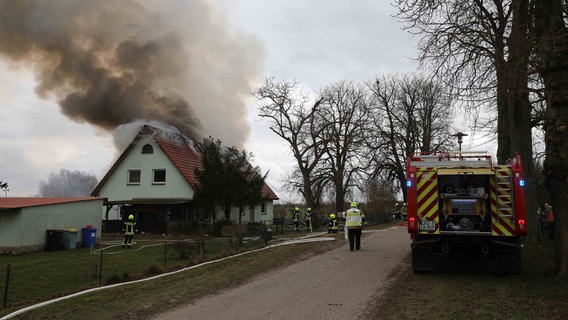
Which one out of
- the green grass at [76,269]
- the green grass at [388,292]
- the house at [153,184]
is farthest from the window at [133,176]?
the green grass at [388,292]

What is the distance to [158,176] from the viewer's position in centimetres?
2978

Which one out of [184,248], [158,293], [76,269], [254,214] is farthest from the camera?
[254,214]

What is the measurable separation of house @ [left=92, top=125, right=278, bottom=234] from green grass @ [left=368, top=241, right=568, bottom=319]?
67.2ft

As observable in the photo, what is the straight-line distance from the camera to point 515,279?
8141mm

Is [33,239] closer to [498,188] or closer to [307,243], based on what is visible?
[307,243]

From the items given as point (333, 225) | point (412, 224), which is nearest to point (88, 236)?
point (333, 225)

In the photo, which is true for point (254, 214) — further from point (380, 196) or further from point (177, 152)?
point (380, 196)

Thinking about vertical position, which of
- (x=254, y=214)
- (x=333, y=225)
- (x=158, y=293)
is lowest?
(x=158, y=293)

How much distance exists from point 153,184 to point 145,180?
61 centimetres

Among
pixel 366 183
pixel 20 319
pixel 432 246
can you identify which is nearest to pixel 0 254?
pixel 20 319

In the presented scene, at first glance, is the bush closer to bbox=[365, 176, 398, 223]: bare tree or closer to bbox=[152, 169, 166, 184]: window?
bbox=[152, 169, 166, 184]: window

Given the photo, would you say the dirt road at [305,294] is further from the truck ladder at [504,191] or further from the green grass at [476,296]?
the truck ladder at [504,191]

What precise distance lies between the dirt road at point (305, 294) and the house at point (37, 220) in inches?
541

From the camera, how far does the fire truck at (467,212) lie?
27.6ft
